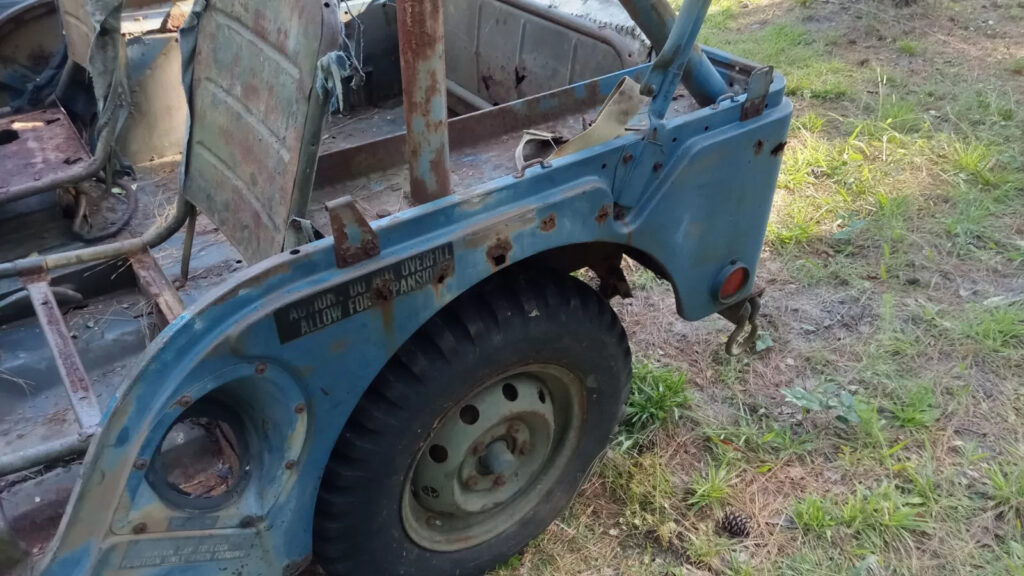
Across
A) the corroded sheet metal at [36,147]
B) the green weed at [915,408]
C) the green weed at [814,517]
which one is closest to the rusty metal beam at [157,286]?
the corroded sheet metal at [36,147]

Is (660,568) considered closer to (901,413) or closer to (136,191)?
(901,413)

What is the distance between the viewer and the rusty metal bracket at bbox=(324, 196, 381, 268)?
4.93 ft

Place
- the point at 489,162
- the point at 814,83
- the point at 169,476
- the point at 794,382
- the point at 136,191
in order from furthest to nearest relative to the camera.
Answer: the point at 814,83, the point at 136,191, the point at 794,382, the point at 489,162, the point at 169,476

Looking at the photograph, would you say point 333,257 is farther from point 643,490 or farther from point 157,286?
point 643,490

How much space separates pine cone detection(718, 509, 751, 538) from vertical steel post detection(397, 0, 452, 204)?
137 centimetres

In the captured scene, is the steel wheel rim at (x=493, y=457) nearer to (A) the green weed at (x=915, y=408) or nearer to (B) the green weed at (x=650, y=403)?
(B) the green weed at (x=650, y=403)

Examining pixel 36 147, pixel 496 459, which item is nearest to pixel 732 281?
pixel 496 459

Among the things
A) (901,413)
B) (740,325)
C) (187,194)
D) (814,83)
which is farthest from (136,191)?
(814,83)

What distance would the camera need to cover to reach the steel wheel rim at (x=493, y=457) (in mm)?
2010

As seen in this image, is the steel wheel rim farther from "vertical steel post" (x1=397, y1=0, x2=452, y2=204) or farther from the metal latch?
the metal latch

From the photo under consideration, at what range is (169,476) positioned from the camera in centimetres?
203

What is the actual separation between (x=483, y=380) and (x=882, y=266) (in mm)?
2427

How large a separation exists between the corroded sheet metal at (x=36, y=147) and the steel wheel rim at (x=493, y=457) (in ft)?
6.67

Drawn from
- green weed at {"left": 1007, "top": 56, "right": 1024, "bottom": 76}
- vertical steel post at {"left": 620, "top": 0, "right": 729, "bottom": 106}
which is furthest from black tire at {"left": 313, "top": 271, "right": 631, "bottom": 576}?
Result: green weed at {"left": 1007, "top": 56, "right": 1024, "bottom": 76}
